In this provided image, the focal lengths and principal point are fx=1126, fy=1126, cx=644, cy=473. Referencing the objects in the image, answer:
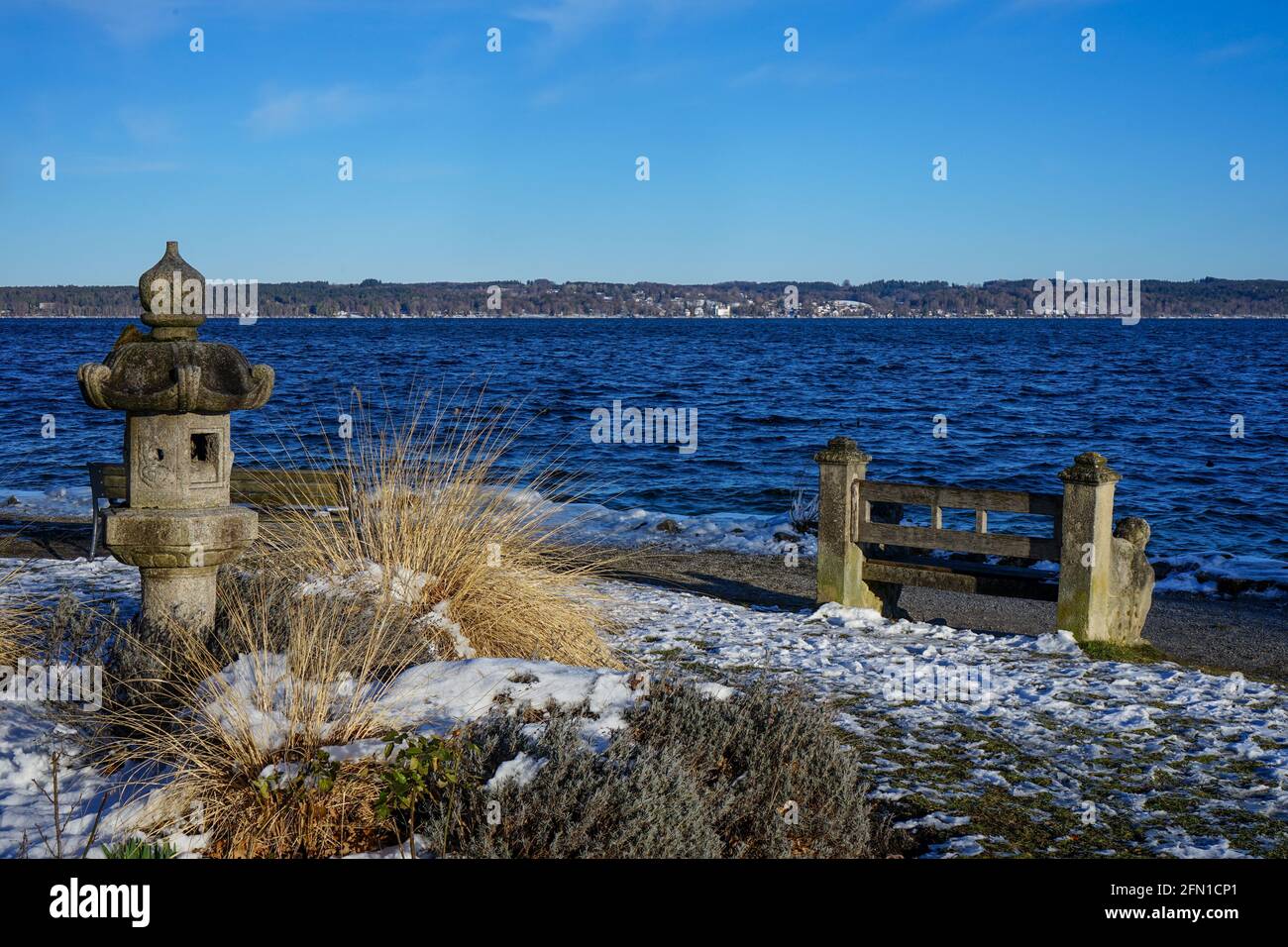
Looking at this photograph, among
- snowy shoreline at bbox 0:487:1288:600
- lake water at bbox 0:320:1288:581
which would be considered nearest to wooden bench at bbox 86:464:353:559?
lake water at bbox 0:320:1288:581

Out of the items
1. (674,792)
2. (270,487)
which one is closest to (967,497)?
(674,792)

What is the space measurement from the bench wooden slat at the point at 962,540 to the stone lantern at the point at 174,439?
5.41 m

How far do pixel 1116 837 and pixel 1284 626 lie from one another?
22.3 feet

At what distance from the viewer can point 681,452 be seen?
25.1 m

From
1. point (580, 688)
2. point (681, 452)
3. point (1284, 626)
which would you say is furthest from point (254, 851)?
point (681, 452)

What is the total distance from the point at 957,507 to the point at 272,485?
6.41 metres

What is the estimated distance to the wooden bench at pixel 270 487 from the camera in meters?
10.2

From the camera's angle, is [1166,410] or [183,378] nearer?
[183,378]

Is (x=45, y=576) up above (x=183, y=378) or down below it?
below

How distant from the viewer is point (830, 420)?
107 ft

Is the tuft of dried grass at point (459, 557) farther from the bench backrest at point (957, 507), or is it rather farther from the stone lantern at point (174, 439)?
the bench backrest at point (957, 507)

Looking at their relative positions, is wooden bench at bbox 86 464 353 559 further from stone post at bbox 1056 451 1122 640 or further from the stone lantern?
stone post at bbox 1056 451 1122 640
